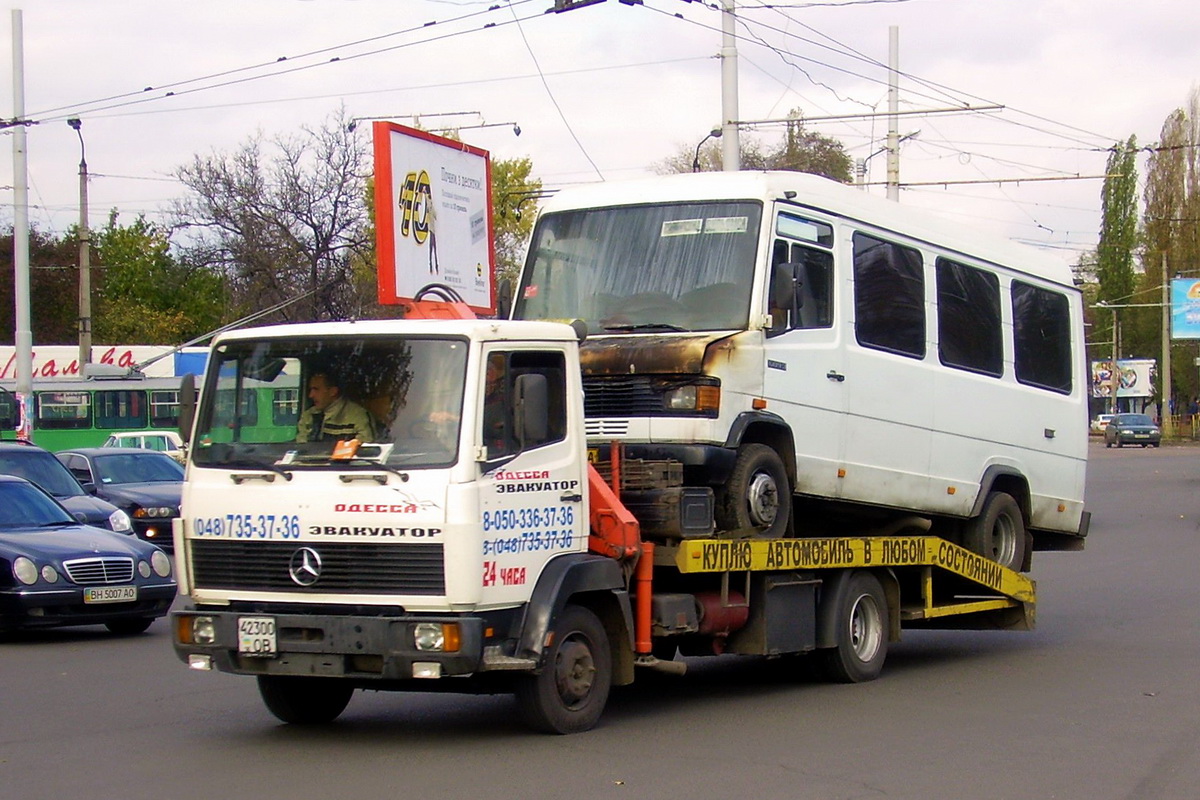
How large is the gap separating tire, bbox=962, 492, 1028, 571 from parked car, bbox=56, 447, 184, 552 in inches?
489

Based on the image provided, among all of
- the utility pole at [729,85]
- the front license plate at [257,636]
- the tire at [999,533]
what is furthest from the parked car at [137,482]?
the front license plate at [257,636]

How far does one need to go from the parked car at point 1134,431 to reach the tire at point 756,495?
222ft

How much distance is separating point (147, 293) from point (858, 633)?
70.6m

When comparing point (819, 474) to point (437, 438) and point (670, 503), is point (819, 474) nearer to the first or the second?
point (670, 503)

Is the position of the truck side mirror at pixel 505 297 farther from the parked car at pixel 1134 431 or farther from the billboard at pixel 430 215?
the parked car at pixel 1134 431

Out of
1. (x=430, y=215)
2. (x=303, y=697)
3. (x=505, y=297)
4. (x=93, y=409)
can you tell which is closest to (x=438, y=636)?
(x=303, y=697)

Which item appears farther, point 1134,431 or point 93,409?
point 1134,431

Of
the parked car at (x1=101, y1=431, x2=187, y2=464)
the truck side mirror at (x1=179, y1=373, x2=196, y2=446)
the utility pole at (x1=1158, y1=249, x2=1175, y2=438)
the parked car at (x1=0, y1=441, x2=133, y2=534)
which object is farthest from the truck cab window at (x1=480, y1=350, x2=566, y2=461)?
the utility pole at (x1=1158, y1=249, x2=1175, y2=438)

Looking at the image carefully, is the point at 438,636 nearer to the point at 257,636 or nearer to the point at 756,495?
the point at 257,636

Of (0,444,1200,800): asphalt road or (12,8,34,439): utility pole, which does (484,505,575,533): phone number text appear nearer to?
(0,444,1200,800): asphalt road

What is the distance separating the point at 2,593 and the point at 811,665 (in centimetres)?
683

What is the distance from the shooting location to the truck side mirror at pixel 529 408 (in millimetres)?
8547

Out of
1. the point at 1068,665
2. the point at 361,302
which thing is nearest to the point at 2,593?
the point at 1068,665

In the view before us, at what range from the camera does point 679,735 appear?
9.16 m
